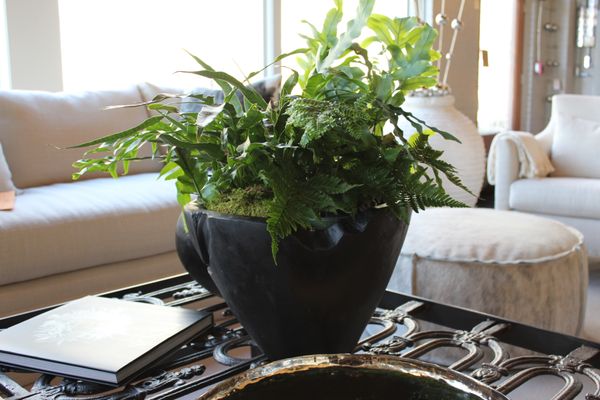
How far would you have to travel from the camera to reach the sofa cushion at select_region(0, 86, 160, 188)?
2.49 m

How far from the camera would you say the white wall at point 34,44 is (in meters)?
2.93

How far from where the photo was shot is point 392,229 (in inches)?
26.8

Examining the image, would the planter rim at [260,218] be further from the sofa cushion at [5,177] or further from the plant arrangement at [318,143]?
the sofa cushion at [5,177]

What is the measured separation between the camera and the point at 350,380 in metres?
0.34

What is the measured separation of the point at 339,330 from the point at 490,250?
1130mm

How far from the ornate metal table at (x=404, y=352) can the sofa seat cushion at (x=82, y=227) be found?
102 centimetres

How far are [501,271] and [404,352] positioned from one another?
0.94 metres

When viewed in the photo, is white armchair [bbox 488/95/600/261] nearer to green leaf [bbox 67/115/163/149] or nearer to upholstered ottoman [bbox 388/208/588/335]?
upholstered ottoman [bbox 388/208/588/335]

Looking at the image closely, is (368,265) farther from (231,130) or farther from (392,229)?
(231,130)

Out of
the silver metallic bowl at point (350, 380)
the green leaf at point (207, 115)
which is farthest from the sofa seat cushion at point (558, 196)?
the silver metallic bowl at point (350, 380)

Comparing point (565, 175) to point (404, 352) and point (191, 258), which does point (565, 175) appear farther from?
point (191, 258)

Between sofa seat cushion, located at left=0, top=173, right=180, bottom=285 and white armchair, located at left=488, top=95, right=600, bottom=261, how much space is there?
188 centimetres

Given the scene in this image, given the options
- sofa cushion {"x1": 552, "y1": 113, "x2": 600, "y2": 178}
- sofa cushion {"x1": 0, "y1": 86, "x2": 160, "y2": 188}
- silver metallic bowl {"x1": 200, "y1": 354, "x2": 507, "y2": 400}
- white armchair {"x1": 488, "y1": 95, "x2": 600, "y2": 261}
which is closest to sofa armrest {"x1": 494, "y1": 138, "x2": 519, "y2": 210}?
white armchair {"x1": 488, "y1": 95, "x2": 600, "y2": 261}

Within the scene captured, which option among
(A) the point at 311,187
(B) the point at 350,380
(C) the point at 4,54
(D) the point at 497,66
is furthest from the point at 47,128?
(D) the point at 497,66
